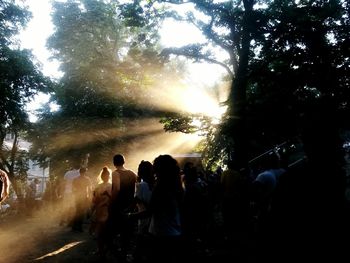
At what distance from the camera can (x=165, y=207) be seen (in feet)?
15.1

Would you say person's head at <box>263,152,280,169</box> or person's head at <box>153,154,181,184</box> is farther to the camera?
person's head at <box>263,152,280,169</box>

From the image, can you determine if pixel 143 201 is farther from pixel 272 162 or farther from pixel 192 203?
pixel 272 162

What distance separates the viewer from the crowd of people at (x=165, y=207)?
4.60m

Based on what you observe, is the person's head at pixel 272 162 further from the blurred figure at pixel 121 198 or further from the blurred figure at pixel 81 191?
the blurred figure at pixel 81 191

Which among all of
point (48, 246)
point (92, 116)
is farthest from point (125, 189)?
point (92, 116)

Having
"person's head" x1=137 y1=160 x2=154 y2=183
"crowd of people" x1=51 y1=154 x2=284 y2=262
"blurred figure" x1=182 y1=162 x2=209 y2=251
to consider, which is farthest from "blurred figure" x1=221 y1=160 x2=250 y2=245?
"person's head" x1=137 y1=160 x2=154 y2=183

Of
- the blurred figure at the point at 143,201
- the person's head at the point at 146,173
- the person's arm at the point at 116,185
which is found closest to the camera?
the blurred figure at the point at 143,201

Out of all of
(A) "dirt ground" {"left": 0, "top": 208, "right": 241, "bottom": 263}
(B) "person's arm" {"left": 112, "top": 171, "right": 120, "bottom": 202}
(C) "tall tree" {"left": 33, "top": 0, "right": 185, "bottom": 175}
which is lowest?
(A) "dirt ground" {"left": 0, "top": 208, "right": 241, "bottom": 263}

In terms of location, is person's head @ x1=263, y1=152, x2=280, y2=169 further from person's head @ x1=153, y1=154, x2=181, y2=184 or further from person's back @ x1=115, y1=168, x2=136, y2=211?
person's head @ x1=153, y1=154, x2=181, y2=184

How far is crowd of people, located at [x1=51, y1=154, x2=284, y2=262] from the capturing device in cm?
460

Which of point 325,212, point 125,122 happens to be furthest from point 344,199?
point 125,122

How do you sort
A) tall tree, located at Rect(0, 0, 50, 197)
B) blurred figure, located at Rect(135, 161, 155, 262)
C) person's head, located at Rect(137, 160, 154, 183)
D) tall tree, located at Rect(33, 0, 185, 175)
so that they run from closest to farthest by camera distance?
1. blurred figure, located at Rect(135, 161, 155, 262)
2. person's head, located at Rect(137, 160, 154, 183)
3. tall tree, located at Rect(0, 0, 50, 197)
4. tall tree, located at Rect(33, 0, 185, 175)

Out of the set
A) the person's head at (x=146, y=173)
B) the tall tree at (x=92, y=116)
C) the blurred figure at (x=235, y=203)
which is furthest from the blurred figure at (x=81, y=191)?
the tall tree at (x=92, y=116)

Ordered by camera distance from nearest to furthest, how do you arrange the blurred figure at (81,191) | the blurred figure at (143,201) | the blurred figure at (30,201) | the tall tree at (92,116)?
the blurred figure at (143,201), the blurred figure at (81,191), the blurred figure at (30,201), the tall tree at (92,116)
